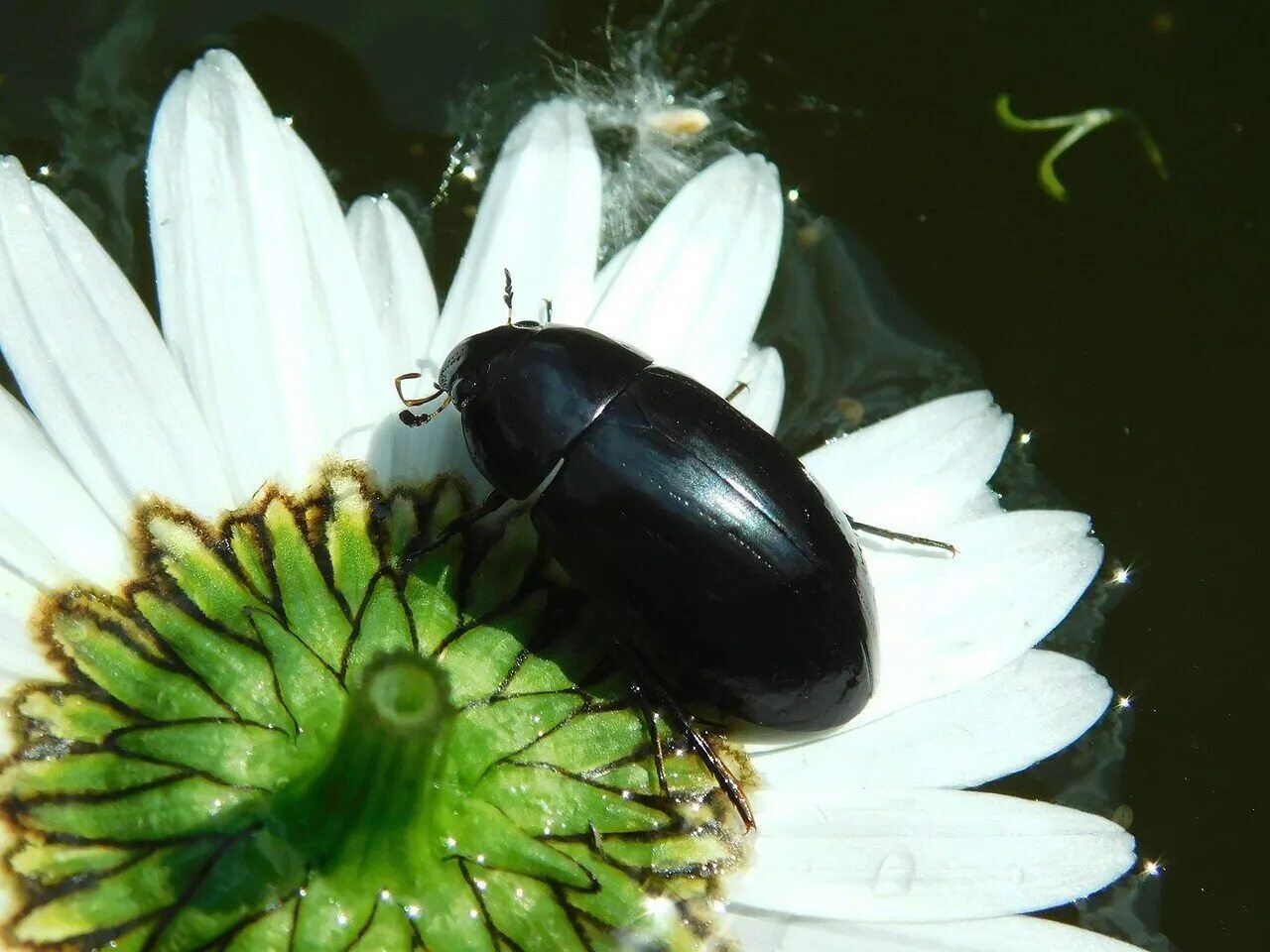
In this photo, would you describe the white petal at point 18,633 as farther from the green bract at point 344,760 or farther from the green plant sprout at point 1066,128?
the green plant sprout at point 1066,128

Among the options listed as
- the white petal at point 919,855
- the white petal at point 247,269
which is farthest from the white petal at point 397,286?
the white petal at point 919,855

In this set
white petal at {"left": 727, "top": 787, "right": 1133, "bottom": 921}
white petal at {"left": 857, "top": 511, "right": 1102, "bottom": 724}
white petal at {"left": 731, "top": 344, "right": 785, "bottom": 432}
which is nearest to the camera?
white petal at {"left": 727, "top": 787, "right": 1133, "bottom": 921}

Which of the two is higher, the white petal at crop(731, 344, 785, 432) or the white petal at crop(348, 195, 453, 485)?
the white petal at crop(348, 195, 453, 485)

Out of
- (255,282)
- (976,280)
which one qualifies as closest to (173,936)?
(255,282)

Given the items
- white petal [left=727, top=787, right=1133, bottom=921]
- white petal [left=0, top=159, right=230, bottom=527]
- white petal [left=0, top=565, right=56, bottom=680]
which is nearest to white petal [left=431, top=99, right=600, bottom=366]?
white petal [left=0, top=159, right=230, bottom=527]

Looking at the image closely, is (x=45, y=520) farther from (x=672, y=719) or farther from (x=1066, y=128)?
(x=1066, y=128)

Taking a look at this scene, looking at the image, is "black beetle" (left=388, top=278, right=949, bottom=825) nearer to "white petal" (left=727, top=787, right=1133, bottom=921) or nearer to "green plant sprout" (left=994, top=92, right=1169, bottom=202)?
"white petal" (left=727, top=787, right=1133, bottom=921)
